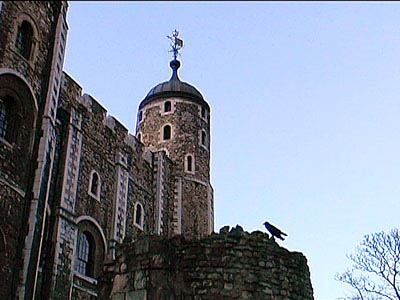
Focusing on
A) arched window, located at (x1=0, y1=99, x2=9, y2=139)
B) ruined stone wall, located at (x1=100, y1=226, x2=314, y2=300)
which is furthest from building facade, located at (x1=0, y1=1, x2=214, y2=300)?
ruined stone wall, located at (x1=100, y1=226, x2=314, y2=300)

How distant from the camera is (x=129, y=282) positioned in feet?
30.2

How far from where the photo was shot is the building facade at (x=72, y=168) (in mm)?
14445

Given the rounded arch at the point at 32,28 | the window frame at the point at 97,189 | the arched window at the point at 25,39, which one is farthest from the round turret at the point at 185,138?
the arched window at the point at 25,39

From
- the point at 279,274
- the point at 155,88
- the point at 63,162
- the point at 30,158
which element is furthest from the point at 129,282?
the point at 155,88

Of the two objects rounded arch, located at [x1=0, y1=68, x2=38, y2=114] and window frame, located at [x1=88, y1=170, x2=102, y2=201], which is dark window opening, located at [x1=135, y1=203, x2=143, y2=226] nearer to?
window frame, located at [x1=88, y1=170, x2=102, y2=201]

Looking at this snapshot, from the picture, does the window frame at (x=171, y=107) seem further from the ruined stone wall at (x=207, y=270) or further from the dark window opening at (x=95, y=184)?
the ruined stone wall at (x=207, y=270)

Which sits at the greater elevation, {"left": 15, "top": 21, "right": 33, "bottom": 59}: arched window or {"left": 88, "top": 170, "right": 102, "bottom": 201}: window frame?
{"left": 15, "top": 21, "right": 33, "bottom": 59}: arched window

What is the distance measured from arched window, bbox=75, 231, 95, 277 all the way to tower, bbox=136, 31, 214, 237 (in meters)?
5.66

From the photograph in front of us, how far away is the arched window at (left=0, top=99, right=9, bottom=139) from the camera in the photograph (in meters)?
14.6

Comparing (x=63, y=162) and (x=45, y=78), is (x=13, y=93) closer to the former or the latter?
(x=45, y=78)

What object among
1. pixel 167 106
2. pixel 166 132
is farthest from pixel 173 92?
pixel 166 132

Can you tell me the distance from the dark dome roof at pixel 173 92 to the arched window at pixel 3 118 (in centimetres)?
1492

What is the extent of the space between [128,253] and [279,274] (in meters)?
2.45

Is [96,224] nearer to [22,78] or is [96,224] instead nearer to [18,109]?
[18,109]
